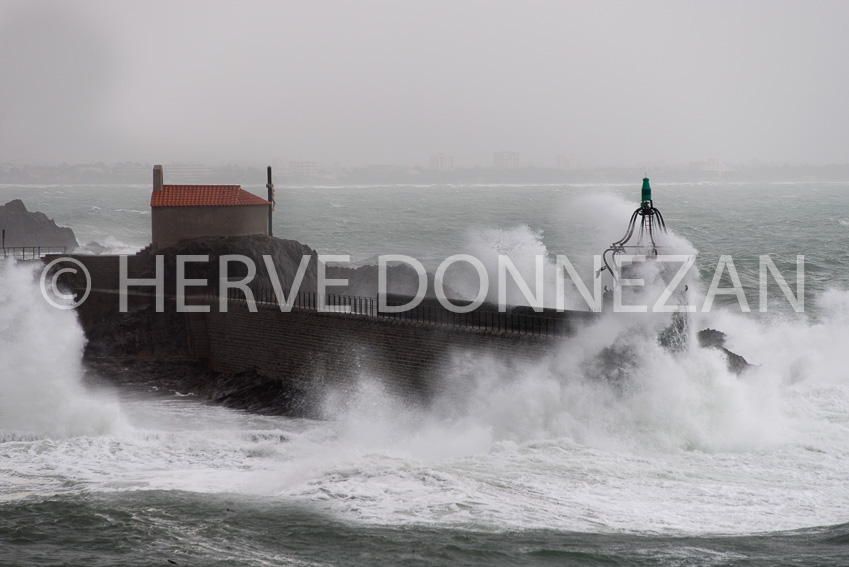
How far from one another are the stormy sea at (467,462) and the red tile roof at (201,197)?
13.9 feet

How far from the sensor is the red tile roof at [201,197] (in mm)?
26078

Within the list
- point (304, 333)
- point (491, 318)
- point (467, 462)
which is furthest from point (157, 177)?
point (467, 462)

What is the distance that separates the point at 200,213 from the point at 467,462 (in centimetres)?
1361

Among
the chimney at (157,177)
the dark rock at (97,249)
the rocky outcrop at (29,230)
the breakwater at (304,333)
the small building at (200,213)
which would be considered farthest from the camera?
the rocky outcrop at (29,230)

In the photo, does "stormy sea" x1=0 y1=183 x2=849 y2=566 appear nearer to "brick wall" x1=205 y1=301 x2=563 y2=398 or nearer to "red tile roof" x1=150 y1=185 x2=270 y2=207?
"brick wall" x1=205 y1=301 x2=563 y2=398

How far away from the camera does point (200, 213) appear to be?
26031 mm

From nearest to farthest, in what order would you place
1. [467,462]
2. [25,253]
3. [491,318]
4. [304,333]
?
1. [467,462]
2. [491,318]
3. [304,333]
4. [25,253]

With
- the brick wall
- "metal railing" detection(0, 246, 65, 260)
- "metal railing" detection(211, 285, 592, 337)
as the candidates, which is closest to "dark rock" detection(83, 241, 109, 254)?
"metal railing" detection(0, 246, 65, 260)

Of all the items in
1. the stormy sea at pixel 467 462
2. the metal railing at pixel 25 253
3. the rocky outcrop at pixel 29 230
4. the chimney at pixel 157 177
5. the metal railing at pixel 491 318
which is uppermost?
the chimney at pixel 157 177

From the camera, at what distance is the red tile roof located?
26078mm

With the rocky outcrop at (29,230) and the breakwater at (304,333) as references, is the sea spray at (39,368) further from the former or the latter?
the rocky outcrop at (29,230)

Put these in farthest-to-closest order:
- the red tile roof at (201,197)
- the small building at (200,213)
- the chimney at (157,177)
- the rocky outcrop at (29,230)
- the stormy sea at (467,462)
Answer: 1. the rocky outcrop at (29,230)
2. the chimney at (157,177)
3. the red tile roof at (201,197)
4. the small building at (200,213)
5. the stormy sea at (467,462)

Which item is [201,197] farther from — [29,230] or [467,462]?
[29,230]

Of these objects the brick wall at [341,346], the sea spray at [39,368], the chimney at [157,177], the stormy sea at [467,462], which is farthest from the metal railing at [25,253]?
the brick wall at [341,346]
